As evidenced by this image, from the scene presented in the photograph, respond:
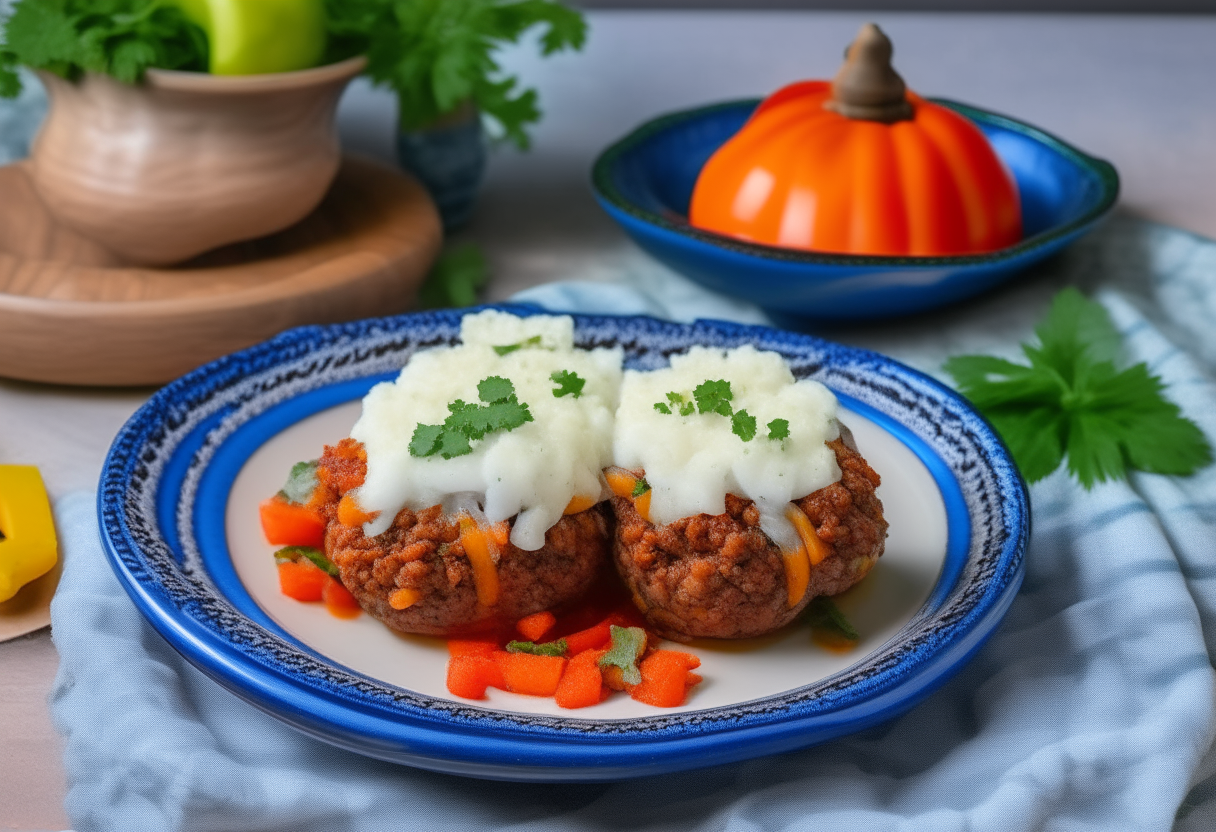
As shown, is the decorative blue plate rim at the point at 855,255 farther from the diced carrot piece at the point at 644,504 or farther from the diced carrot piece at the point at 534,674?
the diced carrot piece at the point at 534,674

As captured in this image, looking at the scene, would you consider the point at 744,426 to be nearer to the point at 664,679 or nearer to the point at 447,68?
the point at 664,679

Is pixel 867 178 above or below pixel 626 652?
above

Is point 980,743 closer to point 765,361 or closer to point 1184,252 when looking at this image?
point 765,361

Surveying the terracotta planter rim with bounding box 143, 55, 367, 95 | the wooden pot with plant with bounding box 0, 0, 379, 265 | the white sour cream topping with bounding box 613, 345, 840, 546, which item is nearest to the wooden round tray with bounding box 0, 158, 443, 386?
the wooden pot with plant with bounding box 0, 0, 379, 265

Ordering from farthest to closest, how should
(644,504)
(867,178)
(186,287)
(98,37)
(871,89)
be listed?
(871,89), (867,178), (186,287), (98,37), (644,504)

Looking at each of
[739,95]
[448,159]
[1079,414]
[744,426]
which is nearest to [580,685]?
[744,426]

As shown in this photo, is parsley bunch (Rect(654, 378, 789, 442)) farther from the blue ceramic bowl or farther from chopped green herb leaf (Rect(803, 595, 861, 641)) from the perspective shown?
the blue ceramic bowl
